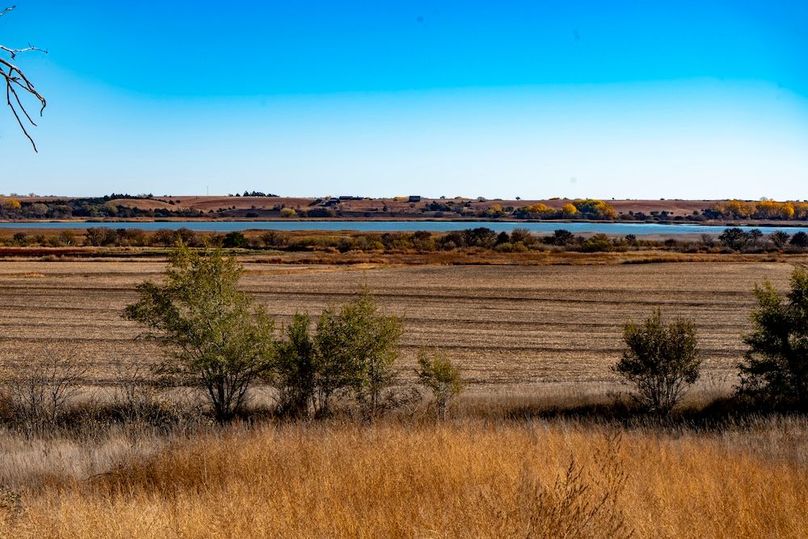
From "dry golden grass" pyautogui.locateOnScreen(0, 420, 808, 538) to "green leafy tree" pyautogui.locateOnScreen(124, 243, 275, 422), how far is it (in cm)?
928

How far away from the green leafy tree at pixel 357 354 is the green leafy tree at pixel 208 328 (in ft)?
5.42

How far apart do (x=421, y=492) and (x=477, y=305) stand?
4277cm

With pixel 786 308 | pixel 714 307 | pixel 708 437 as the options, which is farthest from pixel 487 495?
pixel 714 307

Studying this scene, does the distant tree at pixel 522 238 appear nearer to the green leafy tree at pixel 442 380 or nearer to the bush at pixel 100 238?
the bush at pixel 100 238

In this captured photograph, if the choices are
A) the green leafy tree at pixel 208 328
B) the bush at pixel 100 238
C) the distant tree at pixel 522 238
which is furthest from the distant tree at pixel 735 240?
the bush at pixel 100 238

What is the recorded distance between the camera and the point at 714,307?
47.7 metres

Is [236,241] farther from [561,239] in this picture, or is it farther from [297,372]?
[297,372]

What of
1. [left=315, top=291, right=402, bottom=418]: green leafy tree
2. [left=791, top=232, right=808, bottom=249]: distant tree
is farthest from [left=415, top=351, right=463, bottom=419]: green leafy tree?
[left=791, top=232, right=808, bottom=249]: distant tree

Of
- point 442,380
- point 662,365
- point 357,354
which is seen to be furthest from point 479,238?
point 357,354

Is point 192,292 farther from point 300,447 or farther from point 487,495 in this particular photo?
point 487,495

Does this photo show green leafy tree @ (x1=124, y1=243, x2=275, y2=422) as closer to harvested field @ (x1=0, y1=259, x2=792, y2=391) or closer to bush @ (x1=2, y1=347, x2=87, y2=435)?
bush @ (x1=2, y1=347, x2=87, y2=435)

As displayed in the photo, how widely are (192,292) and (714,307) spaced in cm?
3891

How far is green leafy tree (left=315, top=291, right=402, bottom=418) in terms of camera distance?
19.8 meters

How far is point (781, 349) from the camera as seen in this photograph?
68.2 ft
